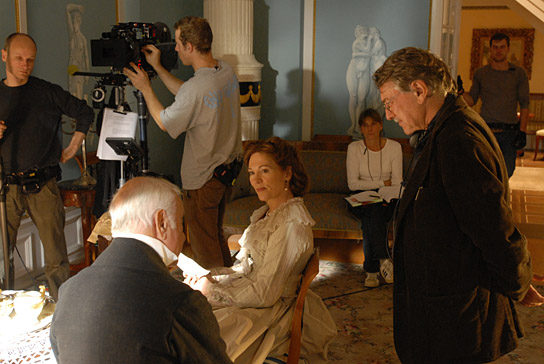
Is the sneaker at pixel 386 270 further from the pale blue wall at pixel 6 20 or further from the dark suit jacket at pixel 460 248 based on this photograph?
the pale blue wall at pixel 6 20

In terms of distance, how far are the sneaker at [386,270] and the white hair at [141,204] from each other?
114 inches

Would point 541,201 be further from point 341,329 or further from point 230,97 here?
point 230,97

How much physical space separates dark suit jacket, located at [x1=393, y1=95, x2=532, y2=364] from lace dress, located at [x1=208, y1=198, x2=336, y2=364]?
0.52 meters

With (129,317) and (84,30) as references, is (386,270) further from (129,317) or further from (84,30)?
(129,317)

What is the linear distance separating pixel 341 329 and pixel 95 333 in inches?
95.5

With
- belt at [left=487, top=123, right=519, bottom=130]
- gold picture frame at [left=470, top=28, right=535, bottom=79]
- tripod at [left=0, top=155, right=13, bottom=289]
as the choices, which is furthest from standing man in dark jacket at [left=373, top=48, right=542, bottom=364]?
gold picture frame at [left=470, top=28, right=535, bottom=79]

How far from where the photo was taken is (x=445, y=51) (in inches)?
221

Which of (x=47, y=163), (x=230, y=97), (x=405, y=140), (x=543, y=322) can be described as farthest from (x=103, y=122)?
(x=405, y=140)

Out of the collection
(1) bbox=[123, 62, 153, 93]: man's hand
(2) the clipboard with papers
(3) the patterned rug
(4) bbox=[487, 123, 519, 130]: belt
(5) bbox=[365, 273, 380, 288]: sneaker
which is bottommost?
(3) the patterned rug

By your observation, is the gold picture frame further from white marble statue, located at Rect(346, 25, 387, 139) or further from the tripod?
the tripod

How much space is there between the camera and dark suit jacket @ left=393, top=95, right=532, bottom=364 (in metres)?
1.58

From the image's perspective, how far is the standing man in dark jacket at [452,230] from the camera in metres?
1.58

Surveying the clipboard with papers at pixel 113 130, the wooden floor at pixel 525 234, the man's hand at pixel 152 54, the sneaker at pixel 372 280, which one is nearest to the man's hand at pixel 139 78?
the man's hand at pixel 152 54

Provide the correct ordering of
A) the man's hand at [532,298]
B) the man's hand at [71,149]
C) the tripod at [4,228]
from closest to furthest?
the man's hand at [532,298] < the tripod at [4,228] < the man's hand at [71,149]
